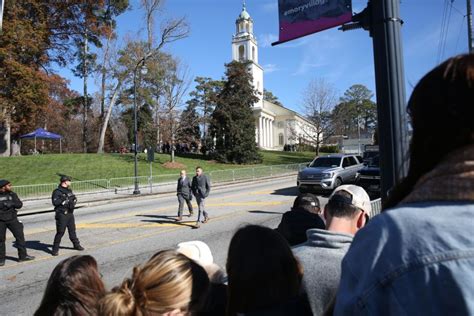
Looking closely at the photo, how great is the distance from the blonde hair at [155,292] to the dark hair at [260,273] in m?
0.27

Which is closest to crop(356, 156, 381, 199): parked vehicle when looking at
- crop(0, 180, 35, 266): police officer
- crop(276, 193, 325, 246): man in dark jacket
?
crop(0, 180, 35, 266): police officer

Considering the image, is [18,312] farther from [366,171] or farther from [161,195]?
[161,195]

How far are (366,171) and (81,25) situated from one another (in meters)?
30.9

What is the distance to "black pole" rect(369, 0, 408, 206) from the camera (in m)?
3.06

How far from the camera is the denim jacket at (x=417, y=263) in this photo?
97 centimetres

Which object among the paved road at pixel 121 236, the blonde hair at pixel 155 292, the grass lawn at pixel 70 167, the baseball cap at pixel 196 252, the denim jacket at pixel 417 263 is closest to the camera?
the denim jacket at pixel 417 263

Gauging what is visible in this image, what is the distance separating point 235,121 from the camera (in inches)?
1852

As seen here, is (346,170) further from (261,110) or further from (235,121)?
(261,110)

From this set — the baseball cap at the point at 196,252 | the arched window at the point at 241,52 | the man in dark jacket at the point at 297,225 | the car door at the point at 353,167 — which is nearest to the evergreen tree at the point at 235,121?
the car door at the point at 353,167

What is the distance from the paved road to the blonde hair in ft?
Result: 13.7

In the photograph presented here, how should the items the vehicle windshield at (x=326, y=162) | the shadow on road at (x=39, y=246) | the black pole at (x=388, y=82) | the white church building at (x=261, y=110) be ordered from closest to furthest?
1. the black pole at (x=388, y=82)
2. the shadow on road at (x=39, y=246)
3. the vehicle windshield at (x=326, y=162)
4. the white church building at (x=261, y=110)

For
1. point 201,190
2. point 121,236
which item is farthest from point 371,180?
point 121,236

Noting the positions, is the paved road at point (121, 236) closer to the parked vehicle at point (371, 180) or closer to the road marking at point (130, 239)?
the road marking at point (130, 239)

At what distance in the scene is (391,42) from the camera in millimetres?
3102
